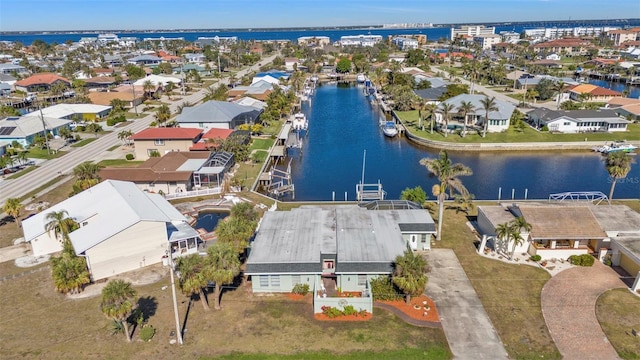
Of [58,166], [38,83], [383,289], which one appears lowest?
[383,289]

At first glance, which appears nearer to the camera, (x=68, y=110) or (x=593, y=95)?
(x=68, y=110)

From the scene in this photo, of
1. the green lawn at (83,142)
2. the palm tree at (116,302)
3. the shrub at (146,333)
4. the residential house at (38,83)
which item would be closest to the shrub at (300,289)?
the shrub at (146,333)

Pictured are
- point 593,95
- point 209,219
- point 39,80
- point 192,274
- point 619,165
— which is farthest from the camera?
point 39,80

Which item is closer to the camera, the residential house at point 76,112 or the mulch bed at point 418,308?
the mulch bed at point 418,308

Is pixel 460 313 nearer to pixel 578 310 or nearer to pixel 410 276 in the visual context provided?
pixel 410 276

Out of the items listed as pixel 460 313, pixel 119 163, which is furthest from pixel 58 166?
pixel 460 313

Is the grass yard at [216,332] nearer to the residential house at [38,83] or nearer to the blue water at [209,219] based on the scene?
the blue water at [209,219]

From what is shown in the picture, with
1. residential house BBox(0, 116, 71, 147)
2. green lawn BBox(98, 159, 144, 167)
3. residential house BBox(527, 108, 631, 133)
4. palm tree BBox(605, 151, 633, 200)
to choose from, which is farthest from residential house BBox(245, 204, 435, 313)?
residential house BBox(0, 116, 71, 147)
